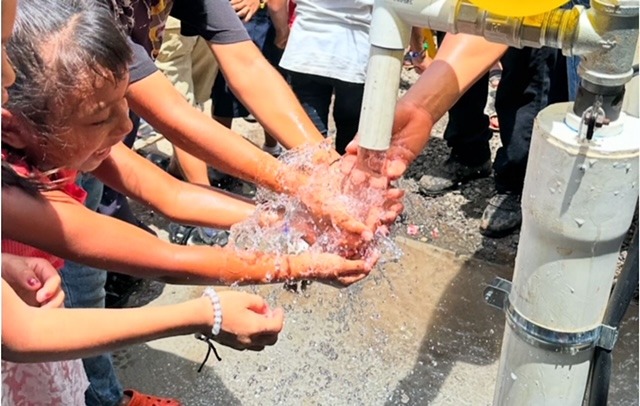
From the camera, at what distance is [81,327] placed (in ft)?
4.43

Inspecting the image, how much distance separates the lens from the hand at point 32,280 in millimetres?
1343

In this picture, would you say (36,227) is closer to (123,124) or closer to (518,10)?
(123,124)

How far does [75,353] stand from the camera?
135 centimetres

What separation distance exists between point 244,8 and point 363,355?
1596mm

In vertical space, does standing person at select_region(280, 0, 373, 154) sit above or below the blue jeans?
above

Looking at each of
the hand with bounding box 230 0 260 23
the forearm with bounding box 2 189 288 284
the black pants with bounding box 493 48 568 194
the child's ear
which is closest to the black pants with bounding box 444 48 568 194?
the black pants with bounding box 493 48 568 194

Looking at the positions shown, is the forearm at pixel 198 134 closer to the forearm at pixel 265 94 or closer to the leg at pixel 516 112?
the forearm at pixel 265 94

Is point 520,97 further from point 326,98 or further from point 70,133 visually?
point 70,133

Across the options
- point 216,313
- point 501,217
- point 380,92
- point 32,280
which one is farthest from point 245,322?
point 501,217

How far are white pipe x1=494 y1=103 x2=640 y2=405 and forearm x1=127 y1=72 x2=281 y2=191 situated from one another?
99 centimetres

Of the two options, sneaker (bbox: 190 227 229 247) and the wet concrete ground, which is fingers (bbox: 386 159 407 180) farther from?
sneaker (bbox: 190 227 229 247)

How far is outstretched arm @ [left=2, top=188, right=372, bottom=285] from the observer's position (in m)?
1.44

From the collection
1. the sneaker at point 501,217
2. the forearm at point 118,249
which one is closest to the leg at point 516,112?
the sneaker at point 501,217

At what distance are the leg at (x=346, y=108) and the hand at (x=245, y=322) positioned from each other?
4.54ft
